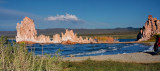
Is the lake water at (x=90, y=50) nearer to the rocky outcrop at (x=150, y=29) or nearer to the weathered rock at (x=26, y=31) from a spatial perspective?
the rocky outcrop at (x=150, y=29)

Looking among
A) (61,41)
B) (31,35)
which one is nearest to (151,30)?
(61,41)

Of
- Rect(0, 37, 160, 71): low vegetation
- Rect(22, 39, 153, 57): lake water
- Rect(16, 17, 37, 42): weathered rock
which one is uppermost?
Rect(16, 17, 37, 42): weathered rock

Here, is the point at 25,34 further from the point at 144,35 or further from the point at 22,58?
the point at 22,58

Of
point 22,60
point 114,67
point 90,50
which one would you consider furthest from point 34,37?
point 22,60

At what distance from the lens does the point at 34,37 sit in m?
76.0

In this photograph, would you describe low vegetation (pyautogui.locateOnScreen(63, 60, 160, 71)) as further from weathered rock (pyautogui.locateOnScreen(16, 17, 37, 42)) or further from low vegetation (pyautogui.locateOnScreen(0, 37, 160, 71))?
weathered rock (pyautogui.locateOnScreen(16, 17, 37, 42))

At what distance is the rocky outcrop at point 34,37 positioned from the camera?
70.8 m

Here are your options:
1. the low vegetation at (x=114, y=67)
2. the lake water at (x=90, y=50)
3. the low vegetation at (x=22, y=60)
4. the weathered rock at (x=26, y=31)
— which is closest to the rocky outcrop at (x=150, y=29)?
the lake water at (x=90, y=50)

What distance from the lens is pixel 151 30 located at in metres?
73.6

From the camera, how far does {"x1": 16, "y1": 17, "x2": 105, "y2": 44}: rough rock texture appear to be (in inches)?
2787

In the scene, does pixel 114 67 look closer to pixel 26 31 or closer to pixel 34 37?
pixel 26 31

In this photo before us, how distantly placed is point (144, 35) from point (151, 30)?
10.6 feet

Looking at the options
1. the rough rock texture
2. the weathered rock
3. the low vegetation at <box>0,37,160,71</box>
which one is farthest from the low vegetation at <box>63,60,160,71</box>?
the weathered rock

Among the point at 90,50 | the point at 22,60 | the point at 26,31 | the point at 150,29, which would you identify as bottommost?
the point at 90,50
